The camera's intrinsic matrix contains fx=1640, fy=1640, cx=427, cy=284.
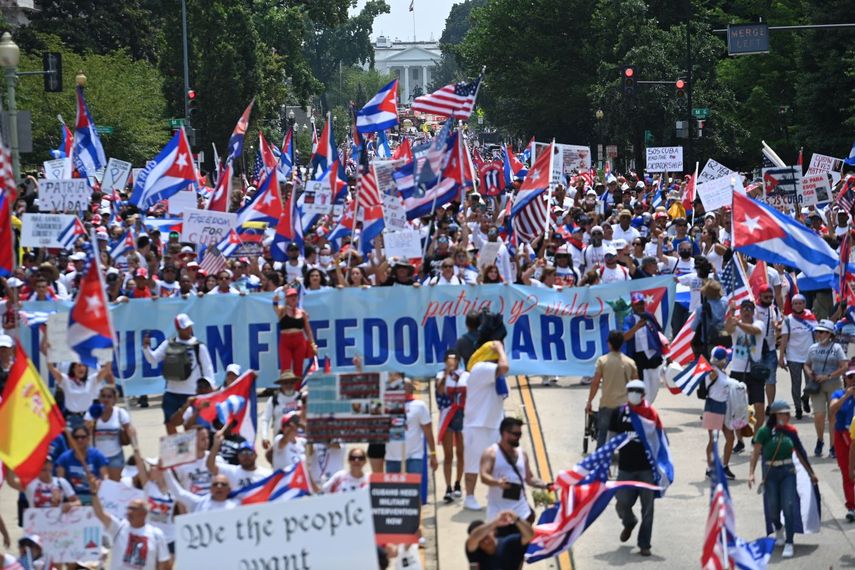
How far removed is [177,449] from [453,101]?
43.5 ft

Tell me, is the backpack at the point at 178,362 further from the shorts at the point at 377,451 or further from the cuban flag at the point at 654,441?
the cuban flag at the point at 654,441

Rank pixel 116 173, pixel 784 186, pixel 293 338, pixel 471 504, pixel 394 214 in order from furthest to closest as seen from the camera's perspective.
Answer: pixel 116 173, pixel 784 186, pixel 394 214, pixel 293 338, pixel 471 504

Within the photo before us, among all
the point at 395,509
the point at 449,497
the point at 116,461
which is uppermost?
the point at 395,509

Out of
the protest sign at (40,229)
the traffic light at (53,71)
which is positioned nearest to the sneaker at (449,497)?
the protest sign at (40,229)

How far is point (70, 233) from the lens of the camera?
23.5 meters

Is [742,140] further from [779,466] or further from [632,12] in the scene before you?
[779,466]

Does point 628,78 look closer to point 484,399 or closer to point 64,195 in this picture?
point 64,195

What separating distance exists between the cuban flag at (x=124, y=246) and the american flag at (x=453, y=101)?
463cm

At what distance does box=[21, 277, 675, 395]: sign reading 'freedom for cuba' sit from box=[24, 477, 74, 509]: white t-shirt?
24.8ft

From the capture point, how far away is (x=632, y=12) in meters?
64.1

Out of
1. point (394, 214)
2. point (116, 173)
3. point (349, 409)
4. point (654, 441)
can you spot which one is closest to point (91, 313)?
point (349, 409)

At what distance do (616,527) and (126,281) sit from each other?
911cm

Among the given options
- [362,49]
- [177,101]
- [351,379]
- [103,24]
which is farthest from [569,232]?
[362,49]

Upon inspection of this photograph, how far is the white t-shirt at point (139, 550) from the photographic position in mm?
11812
